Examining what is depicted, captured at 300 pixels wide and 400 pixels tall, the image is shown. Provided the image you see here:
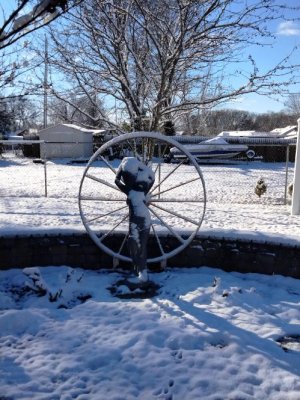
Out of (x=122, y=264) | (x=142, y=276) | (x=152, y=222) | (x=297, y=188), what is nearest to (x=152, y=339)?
(x=142, y=276)

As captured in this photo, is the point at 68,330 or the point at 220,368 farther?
the point at 68,330

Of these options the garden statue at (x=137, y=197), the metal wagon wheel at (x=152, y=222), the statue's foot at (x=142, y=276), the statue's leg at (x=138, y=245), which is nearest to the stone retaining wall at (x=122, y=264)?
the metal wagon wheel at (x=152, y=222)

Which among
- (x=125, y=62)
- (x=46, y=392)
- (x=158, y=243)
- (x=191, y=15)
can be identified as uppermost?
(x=191, y=15)

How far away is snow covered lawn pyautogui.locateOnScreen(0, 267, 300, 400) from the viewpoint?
2691mm

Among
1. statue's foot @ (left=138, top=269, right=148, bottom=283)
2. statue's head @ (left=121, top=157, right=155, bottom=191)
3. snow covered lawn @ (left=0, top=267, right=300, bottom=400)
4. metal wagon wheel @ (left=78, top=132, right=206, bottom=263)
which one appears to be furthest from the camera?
metal wagon wheel @ (left=78, top=132, right=206, bottom=263)

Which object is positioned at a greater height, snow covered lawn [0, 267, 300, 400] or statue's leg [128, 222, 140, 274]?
statue's leg [128, 222, 140, 274]

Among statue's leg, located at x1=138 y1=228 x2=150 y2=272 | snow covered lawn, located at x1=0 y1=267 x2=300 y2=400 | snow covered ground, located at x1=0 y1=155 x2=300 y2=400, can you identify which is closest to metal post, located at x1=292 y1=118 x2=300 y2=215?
snow covered ground, located at x1=0 y1=155 x2=300 y2=400

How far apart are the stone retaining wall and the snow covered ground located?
115 millimetres

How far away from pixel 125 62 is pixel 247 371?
497 cm

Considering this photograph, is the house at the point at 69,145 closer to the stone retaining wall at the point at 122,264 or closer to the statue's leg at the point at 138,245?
the stone retaining wall at the point at 122,264

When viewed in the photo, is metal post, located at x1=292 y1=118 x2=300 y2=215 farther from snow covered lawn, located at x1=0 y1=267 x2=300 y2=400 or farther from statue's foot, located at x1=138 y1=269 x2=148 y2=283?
statue's foot, located at x1=138 y1=269 x2=148 y2=283

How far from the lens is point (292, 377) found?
9.19 ft

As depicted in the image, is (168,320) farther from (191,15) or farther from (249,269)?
(191,15)

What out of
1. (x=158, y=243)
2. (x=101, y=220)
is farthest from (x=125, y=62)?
(x=158, y=243)
